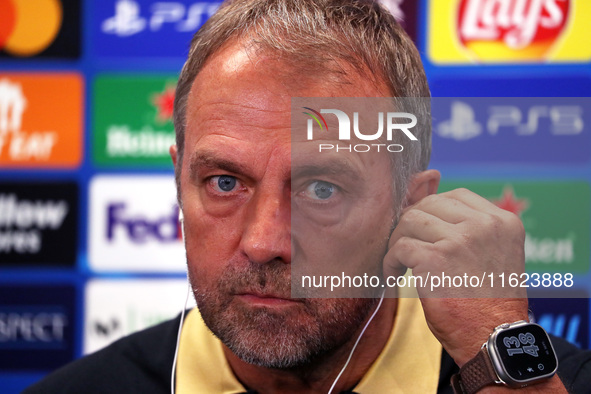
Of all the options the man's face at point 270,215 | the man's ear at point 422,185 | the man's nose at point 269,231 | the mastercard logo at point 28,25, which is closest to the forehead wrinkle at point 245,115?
the man's face at point 270,215

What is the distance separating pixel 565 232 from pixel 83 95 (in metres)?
1.61

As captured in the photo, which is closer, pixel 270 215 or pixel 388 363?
pixel 270 215

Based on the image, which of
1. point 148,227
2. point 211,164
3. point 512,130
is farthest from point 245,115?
point 148,227

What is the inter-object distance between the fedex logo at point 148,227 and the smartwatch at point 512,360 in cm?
128

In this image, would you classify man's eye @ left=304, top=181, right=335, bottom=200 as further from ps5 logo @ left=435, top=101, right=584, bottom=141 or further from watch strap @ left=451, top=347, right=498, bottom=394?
watch strap @ left=451, top=347, right=498, bottom=394

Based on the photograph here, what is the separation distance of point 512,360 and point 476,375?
54 mm

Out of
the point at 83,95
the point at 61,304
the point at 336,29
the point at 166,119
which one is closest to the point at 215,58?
the point at 336,29

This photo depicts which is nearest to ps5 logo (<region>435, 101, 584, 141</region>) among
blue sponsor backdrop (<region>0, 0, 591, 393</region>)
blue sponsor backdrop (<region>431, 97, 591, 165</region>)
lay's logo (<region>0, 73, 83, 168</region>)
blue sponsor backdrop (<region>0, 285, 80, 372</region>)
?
blue sponsor backdrop (<region>431, 97, 591, 165</region>)

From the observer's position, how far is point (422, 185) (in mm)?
959

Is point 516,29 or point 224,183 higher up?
point 516,29

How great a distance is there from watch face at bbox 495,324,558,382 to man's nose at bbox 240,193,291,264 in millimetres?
325

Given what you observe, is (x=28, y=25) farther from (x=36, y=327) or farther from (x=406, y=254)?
(x=406, y=254)

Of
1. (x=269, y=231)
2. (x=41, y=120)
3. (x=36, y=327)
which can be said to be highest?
(x=41, y=120)

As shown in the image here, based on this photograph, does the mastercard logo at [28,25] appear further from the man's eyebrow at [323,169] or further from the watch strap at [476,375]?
the watch strap at [476,375]
